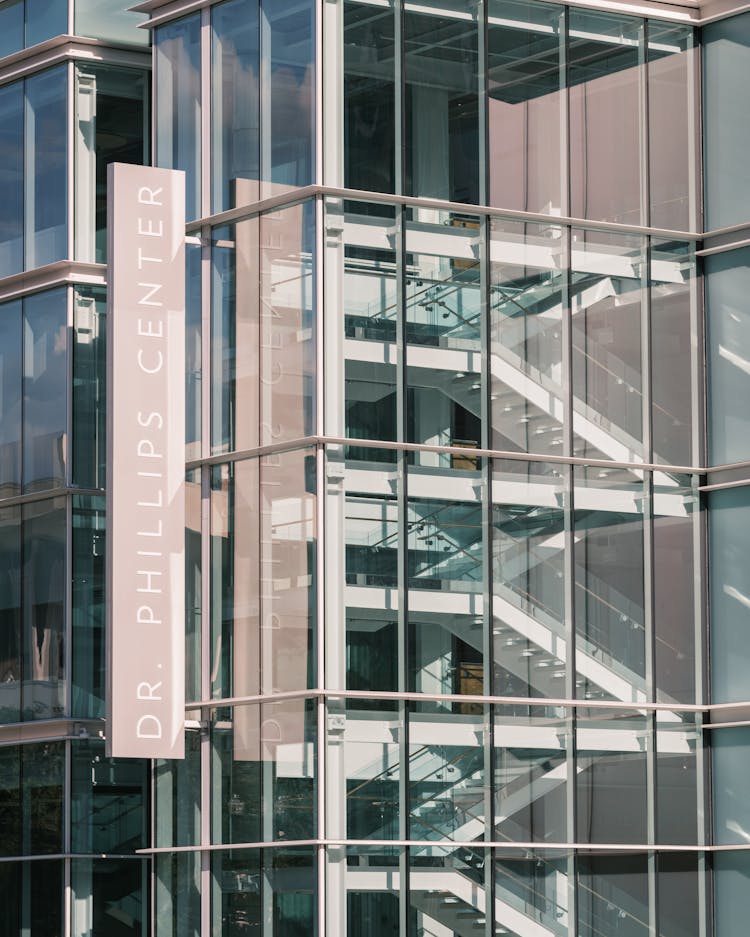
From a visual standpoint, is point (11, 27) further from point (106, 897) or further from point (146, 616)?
point (106, 897)

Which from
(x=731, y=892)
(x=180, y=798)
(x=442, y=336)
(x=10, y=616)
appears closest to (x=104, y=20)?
(x=442, y=336)

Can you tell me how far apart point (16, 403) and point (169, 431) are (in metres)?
4.20

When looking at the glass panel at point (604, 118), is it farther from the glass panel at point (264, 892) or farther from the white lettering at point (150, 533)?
the glass panel at point (264, 892)

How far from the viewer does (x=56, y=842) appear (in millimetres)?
26719

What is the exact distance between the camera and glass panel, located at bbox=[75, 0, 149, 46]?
2838 centimetres

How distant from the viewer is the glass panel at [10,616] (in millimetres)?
27594

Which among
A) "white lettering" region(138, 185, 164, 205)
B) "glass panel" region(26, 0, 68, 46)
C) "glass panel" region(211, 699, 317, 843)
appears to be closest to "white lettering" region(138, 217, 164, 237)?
"white lettering" region(138, 185, 164, 205)

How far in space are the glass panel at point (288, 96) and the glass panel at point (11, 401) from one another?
5.37 metres

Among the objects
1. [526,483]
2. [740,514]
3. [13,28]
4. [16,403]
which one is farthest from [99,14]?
[740,514]

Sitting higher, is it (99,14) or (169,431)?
(99,14)

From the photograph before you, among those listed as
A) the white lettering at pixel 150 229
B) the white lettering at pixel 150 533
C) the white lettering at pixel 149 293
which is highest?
the white lettering at pixel 150 229

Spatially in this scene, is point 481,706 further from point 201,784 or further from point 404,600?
point 201,784

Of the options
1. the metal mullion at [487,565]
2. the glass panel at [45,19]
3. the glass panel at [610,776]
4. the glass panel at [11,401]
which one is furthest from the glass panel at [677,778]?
the glass panel at [45,19]

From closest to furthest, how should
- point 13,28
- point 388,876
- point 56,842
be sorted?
point 388,876
point 56,842
point 13,28
